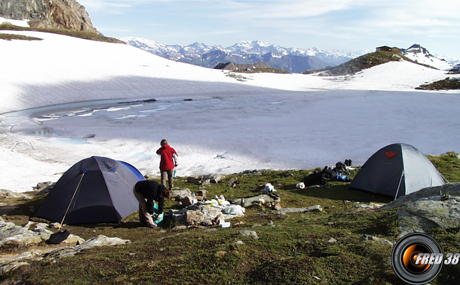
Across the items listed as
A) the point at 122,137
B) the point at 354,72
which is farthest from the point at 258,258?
the point at 354,72

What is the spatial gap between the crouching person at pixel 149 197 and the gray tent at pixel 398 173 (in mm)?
6566

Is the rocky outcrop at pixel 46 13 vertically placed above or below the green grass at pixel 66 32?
above

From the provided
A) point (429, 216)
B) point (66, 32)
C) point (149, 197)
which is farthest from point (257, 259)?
point (66, 32)

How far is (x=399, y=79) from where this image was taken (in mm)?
63531

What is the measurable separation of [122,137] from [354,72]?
69.7 metres

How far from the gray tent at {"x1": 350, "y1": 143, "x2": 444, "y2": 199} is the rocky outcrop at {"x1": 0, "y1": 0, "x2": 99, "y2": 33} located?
77.2 meters

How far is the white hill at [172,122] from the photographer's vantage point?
16031 millimetres

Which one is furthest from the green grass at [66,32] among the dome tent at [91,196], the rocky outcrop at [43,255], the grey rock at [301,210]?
the grey rock at [301,210]

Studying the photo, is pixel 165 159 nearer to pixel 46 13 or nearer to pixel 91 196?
pixel 91 196

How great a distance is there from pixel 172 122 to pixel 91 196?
51.6ft

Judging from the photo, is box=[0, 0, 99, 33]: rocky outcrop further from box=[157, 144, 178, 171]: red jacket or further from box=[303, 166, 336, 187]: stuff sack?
box=[303, 166, 336, 187]: stuff sack

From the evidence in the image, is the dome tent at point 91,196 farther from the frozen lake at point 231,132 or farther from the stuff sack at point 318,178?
the stuff sack at point 318,178

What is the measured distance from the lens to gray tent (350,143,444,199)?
10250mm

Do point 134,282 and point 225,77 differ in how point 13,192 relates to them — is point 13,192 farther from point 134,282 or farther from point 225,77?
point 225,77
